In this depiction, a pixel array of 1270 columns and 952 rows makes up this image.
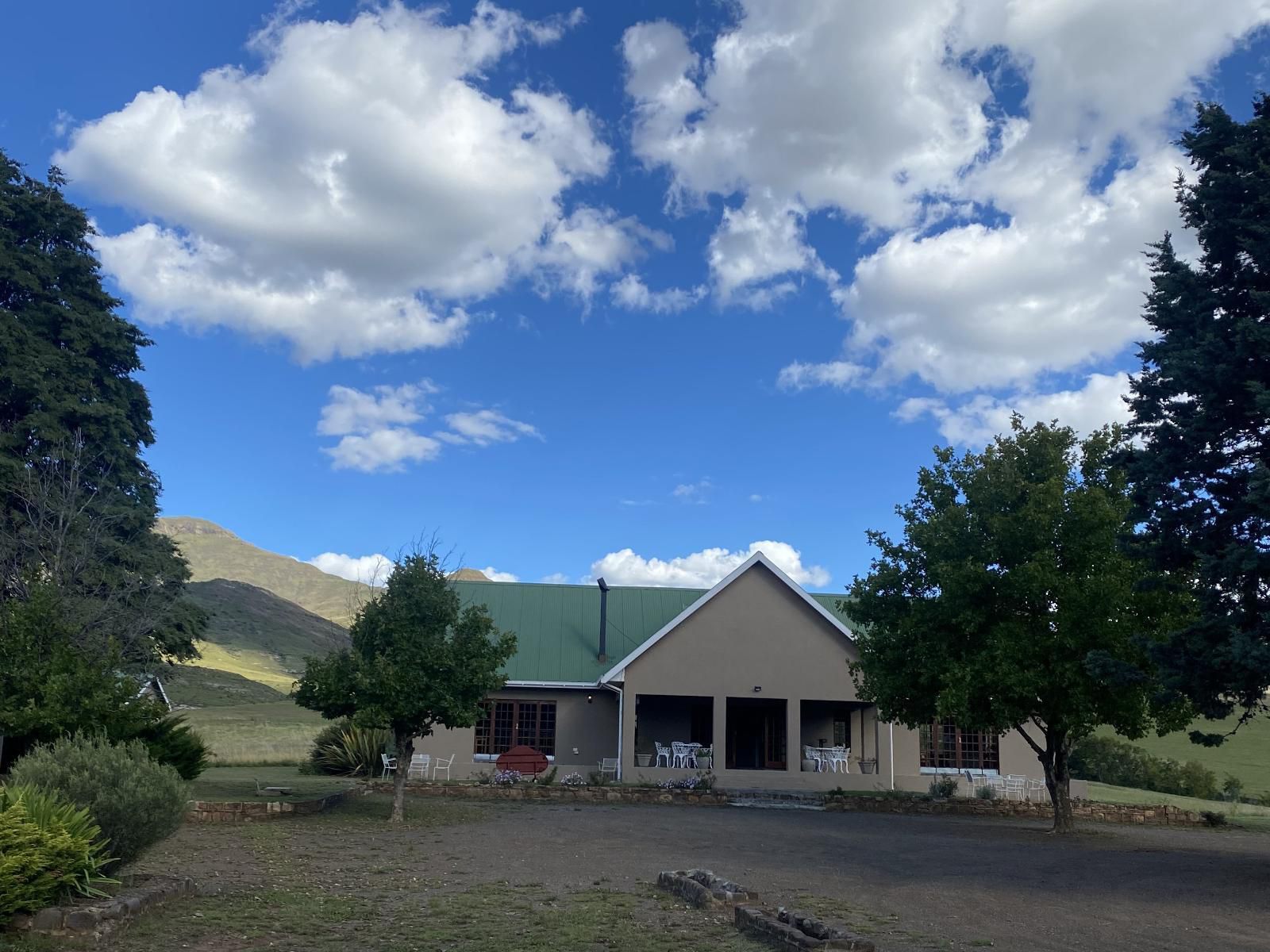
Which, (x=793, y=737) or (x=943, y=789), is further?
(x=793, y=737)

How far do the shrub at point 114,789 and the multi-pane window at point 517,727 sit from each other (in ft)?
60.2

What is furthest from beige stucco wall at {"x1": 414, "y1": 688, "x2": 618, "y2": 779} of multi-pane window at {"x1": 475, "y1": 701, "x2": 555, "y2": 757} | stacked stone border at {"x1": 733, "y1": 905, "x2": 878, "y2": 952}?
stacked stone border at {"x1": 733, "y1": 905, "x2": 878, "y2": 952}

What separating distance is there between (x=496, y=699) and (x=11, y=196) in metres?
18.3

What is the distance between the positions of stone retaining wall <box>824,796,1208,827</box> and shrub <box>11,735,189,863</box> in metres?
16.4

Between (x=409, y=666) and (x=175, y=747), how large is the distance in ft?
14.5

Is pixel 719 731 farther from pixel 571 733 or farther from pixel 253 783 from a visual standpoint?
pixel 253 783

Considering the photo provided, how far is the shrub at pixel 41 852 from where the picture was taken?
8.09m

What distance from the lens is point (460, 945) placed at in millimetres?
8484

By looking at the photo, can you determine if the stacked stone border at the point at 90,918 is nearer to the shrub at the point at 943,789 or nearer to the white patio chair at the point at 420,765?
the white patio chair at the point at 420,765

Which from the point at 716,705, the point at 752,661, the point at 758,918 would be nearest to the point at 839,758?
the point at 752,661

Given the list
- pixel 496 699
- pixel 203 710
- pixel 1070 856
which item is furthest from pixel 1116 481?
pixel 203 710

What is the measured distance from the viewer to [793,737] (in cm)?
2750

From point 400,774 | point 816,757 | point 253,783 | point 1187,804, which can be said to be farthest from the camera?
point 1187,804

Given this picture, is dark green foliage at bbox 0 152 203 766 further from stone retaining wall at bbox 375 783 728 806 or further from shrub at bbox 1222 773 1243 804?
shrub at bbox 1222 773 1243 804
